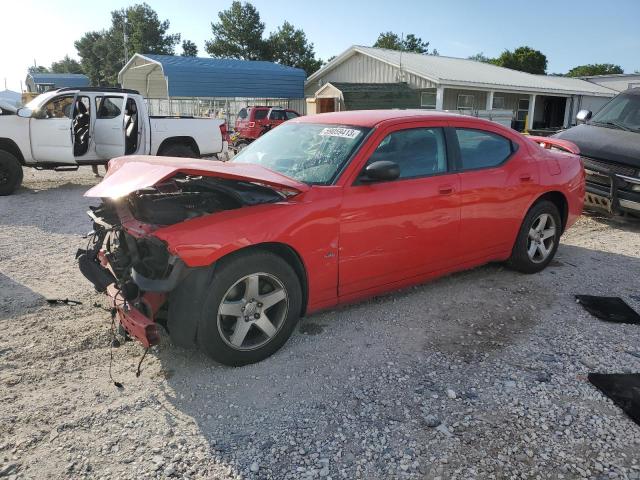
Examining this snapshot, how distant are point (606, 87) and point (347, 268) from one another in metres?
38.5

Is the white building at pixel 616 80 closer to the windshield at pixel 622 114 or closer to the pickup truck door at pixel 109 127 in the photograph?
the windshield at pixel 622 114

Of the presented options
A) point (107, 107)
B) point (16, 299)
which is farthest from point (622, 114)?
point (107, 107)

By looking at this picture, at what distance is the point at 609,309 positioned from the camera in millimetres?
4375

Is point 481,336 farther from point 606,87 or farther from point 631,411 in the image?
point 606,87

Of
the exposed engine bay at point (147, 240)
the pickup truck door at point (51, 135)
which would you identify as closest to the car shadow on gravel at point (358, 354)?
the exposed engine bay at point (147, 240)

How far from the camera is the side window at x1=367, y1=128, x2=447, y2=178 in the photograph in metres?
3.93

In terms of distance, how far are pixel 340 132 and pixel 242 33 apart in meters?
56.2

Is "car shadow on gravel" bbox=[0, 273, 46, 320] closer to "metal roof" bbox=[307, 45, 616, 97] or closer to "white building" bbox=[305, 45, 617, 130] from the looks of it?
"white building" bbox=[305, 45, 617, 130]

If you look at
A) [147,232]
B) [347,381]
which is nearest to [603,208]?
[347,381]

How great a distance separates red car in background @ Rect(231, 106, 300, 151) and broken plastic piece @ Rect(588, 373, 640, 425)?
17392mm

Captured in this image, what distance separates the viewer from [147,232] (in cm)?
309

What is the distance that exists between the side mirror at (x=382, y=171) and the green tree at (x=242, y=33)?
54.8 metres

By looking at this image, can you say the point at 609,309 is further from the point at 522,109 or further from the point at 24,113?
the point at 522,109

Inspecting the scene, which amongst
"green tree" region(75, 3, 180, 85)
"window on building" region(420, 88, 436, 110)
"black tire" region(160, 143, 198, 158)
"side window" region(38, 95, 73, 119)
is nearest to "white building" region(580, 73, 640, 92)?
"window on building" region(420, 88, 436, 110)
